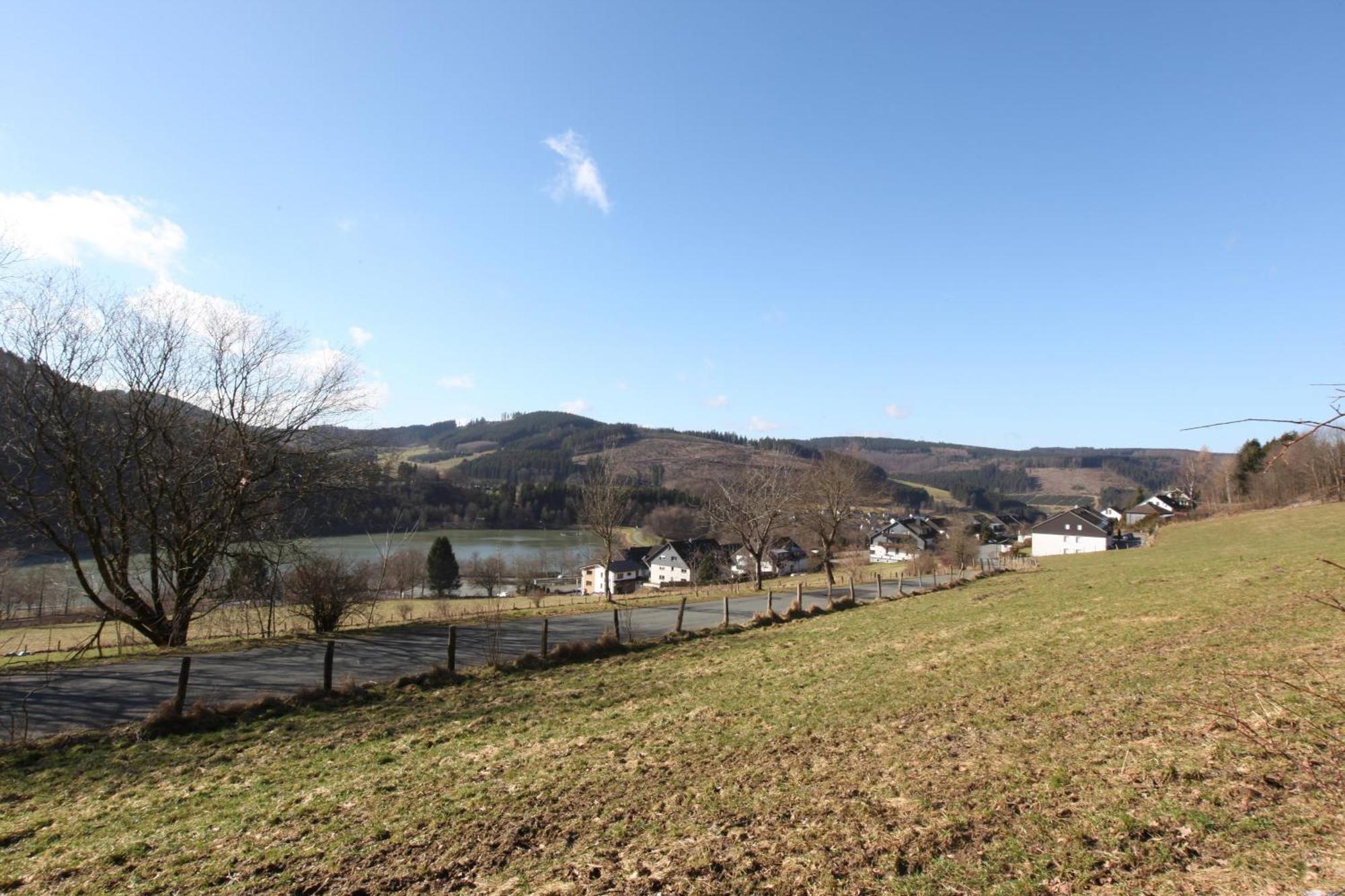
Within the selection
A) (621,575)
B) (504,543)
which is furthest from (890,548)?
(504,543)

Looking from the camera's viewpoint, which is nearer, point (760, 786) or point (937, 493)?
point (760, 786)

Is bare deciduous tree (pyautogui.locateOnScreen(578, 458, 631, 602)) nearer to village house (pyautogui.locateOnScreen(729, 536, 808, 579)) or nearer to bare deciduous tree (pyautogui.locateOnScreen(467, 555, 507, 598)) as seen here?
village house (pyautogui.locateOnScreen(729, 536, 808, 579))

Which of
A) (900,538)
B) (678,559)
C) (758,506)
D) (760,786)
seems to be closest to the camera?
(760,786)

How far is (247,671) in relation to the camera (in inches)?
559

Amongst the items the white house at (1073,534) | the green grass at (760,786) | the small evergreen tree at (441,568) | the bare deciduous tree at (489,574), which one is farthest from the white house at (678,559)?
the green grass at (760,786)

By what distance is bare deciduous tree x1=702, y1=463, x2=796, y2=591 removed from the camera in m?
33.7

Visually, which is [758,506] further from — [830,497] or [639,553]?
[639,553]

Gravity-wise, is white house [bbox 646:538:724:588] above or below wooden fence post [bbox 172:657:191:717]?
below

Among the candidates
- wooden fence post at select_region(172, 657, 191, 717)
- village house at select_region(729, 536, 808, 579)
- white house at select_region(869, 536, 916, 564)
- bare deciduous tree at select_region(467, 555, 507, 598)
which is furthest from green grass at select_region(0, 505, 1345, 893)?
white house at select_region(869, 536, 916, 564)

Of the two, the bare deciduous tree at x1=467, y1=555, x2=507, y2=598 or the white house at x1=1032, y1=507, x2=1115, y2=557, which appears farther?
the white house at x1=1032, y1=507, x2=1115, y2=557

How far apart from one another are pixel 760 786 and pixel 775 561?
52.7m

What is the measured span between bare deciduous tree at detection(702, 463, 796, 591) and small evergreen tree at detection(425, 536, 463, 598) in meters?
29.4

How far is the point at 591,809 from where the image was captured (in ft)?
20.9

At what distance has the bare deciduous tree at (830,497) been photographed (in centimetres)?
3141
